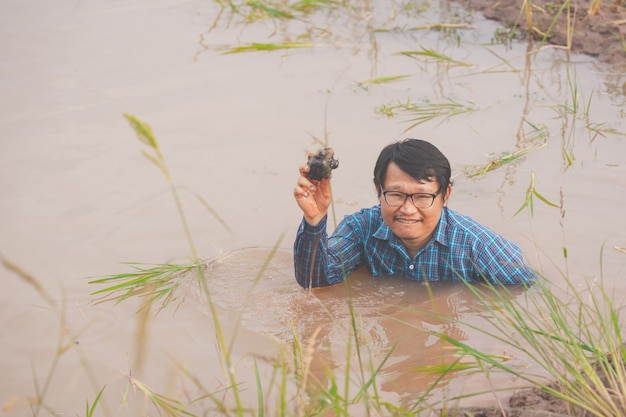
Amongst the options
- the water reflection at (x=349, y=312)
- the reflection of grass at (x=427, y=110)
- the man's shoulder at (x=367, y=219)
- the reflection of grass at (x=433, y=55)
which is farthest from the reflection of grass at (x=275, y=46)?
the man's shoulder at (x=367, y=219)

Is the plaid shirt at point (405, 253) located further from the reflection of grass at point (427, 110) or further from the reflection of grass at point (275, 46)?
the reflection of grass at point (275, 46)

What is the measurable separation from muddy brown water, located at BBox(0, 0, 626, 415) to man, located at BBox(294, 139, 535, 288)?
147 millimetres

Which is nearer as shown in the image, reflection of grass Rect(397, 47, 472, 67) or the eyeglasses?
the eyeglasses

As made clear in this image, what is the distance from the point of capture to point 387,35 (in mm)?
6914

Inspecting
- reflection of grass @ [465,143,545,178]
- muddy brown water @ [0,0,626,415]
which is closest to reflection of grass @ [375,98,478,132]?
muddy brown water @ [0,0,626,415]

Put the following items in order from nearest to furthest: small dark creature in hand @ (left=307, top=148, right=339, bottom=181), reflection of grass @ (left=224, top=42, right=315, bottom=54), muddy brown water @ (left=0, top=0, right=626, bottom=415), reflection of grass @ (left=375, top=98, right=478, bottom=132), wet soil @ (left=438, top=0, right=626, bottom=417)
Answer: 1. small dark creature in hand @ (left=307, top=148, right=339, bottom=181)
2. muddy brown water @ (left=0, top=0, right=626, bottom=415)
3. reflection of grass @ (left=375, top=98, right=478, bottom=132)
4. reflection of grass @ (left=224, top=42, right=315, bottom=54)
5. wet soil @ (left=438, top=0, right=626, bottom=417)

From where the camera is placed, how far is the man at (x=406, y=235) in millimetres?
3426

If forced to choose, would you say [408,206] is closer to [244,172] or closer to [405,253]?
Answer: [405,253]

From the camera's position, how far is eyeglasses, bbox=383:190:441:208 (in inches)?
135

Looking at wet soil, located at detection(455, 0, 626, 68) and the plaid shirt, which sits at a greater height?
wet soil, located at detection(455, 0, 626, 68)

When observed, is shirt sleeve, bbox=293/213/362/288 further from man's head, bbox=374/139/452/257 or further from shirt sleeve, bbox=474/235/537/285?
shirt sleeve, bbox=474/235/537/285

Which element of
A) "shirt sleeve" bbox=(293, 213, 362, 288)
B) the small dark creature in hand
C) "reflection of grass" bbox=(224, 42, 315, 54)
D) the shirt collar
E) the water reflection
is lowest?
the water reflection

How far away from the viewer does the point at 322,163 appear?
10.6 feet

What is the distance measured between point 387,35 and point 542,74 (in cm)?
144
